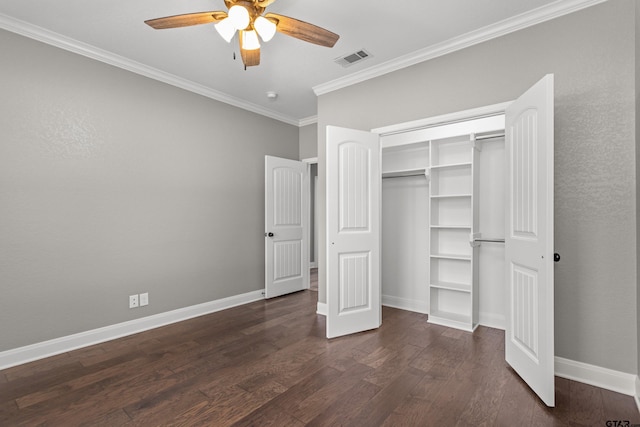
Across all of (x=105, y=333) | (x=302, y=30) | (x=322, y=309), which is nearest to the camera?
(x=302, y=30)

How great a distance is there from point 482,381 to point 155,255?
3418 millimetres

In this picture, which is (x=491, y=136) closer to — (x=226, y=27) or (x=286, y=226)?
(x=226, y=27)

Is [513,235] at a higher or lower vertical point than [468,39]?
lower

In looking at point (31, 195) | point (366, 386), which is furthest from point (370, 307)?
point (31, 195)

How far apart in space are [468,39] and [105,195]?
390 cm

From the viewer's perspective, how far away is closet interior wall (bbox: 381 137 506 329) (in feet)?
10.7

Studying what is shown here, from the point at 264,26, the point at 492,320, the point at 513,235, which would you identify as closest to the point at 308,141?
the point at 264,26

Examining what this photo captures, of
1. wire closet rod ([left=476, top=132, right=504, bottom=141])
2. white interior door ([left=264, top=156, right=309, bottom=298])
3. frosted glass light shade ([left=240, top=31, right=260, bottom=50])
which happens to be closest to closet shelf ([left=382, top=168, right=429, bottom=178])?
wire closet rod ([left=476, top=132, right=504, bottom=141])

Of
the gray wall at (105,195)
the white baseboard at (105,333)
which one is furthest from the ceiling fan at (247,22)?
the white baseboard at (105,333)

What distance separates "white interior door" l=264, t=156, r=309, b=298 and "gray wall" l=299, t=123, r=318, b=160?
0.29m

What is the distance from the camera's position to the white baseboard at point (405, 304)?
3.77m

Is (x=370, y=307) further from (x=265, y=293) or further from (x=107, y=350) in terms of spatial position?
(x=107, y=350)

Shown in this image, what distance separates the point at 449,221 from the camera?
3541 millimetres

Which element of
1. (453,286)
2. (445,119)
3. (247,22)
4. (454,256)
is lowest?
(453,286)
